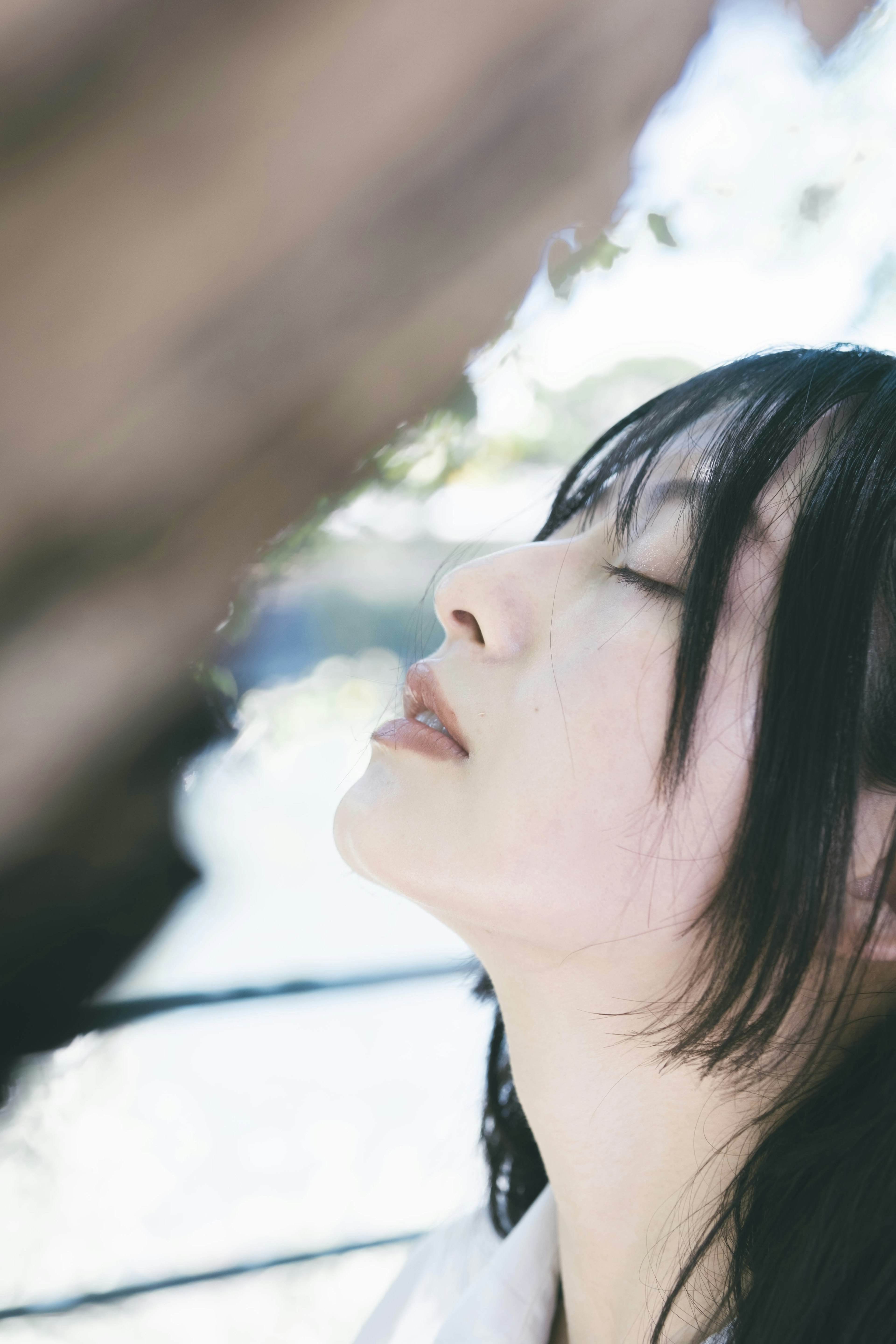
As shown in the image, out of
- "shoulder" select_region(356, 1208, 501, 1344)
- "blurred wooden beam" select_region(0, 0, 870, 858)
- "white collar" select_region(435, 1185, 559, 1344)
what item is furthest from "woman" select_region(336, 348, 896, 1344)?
"blurred wooden beam" select_region(0, 0, 870, 858)

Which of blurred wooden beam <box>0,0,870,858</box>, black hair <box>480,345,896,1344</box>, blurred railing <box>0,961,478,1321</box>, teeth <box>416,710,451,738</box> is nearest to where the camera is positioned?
black hair <box>480,345,896,1344</box>

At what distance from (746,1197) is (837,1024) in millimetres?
129

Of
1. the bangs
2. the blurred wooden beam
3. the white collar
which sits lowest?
the white collar

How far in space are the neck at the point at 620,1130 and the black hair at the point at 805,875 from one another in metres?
0.03

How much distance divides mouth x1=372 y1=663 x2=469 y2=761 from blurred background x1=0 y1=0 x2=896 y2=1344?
339 mm

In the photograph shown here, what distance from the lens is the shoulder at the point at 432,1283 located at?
0.83 metres

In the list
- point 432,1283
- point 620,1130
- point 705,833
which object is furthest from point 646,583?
point 432,1283

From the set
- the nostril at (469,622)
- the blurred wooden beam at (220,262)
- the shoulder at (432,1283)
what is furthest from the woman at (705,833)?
the blurred wooden beam at (220,262)

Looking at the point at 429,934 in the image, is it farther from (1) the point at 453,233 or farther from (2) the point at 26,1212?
(1) the point at 453,233

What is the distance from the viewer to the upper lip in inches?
23.2

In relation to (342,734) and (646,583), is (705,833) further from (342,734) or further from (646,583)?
(342,734)

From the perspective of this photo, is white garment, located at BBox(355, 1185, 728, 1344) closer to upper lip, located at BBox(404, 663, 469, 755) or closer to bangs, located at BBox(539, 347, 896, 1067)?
bangs, located at BBox(539, 347, 896, 1067)

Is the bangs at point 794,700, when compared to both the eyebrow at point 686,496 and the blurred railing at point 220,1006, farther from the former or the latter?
the blurred railing at point 220,1006

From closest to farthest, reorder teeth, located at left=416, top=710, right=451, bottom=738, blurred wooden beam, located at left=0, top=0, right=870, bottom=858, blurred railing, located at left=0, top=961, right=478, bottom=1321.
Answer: teeth, located at left=416, top=710, right=451, bottom=738 → blurred wooden beam, located at left=0, top=0, right=870, bottom=858 → blurred railing, located at left=0, top=961, right=478, bottom=1321
